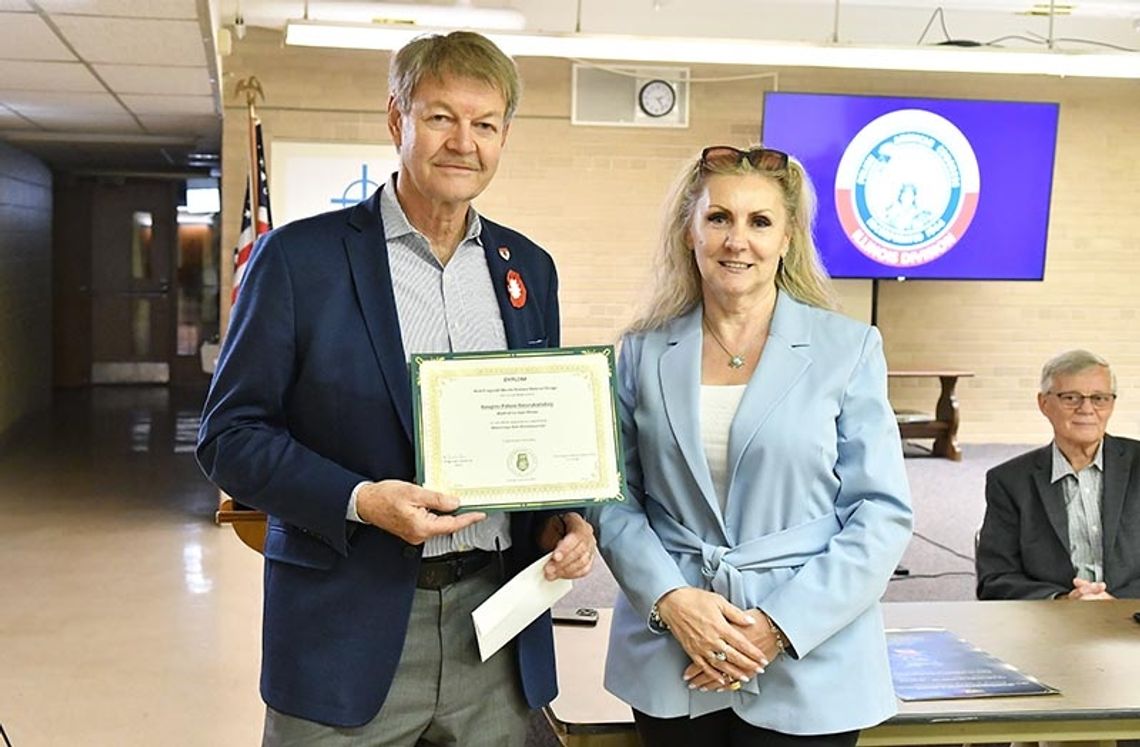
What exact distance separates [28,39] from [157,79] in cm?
116

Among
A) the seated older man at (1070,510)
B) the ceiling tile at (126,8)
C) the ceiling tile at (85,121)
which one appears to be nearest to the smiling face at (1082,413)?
the seated older man at (1070,510)

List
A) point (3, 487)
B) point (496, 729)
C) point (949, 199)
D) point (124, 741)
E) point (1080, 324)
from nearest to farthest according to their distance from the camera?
1. point (496, 729)
2. point (124, 741)
3. point (3, 487)
4. point (949, 199)
5. point (1080, 324)

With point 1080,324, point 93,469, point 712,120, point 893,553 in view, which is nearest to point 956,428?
point 1080,324

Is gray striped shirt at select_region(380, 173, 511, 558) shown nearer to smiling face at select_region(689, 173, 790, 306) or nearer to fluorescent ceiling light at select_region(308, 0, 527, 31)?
smiling face at select_region(689, 173, 790, 306)

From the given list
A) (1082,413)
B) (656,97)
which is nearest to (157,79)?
(656,97)

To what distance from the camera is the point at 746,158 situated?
1.91 meters

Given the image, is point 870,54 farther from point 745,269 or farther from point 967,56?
point 745,269

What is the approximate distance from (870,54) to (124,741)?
5.20 m

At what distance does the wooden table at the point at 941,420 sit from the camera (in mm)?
8586

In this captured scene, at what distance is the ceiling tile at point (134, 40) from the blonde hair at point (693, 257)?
3594mm

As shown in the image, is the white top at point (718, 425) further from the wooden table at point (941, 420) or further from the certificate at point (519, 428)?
the wooden table at point (941, 420)

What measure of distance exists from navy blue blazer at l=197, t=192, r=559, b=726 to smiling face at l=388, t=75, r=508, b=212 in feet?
0.52

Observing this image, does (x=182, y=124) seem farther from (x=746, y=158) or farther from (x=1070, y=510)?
(x=746, y=158)

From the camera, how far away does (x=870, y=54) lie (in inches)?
260
